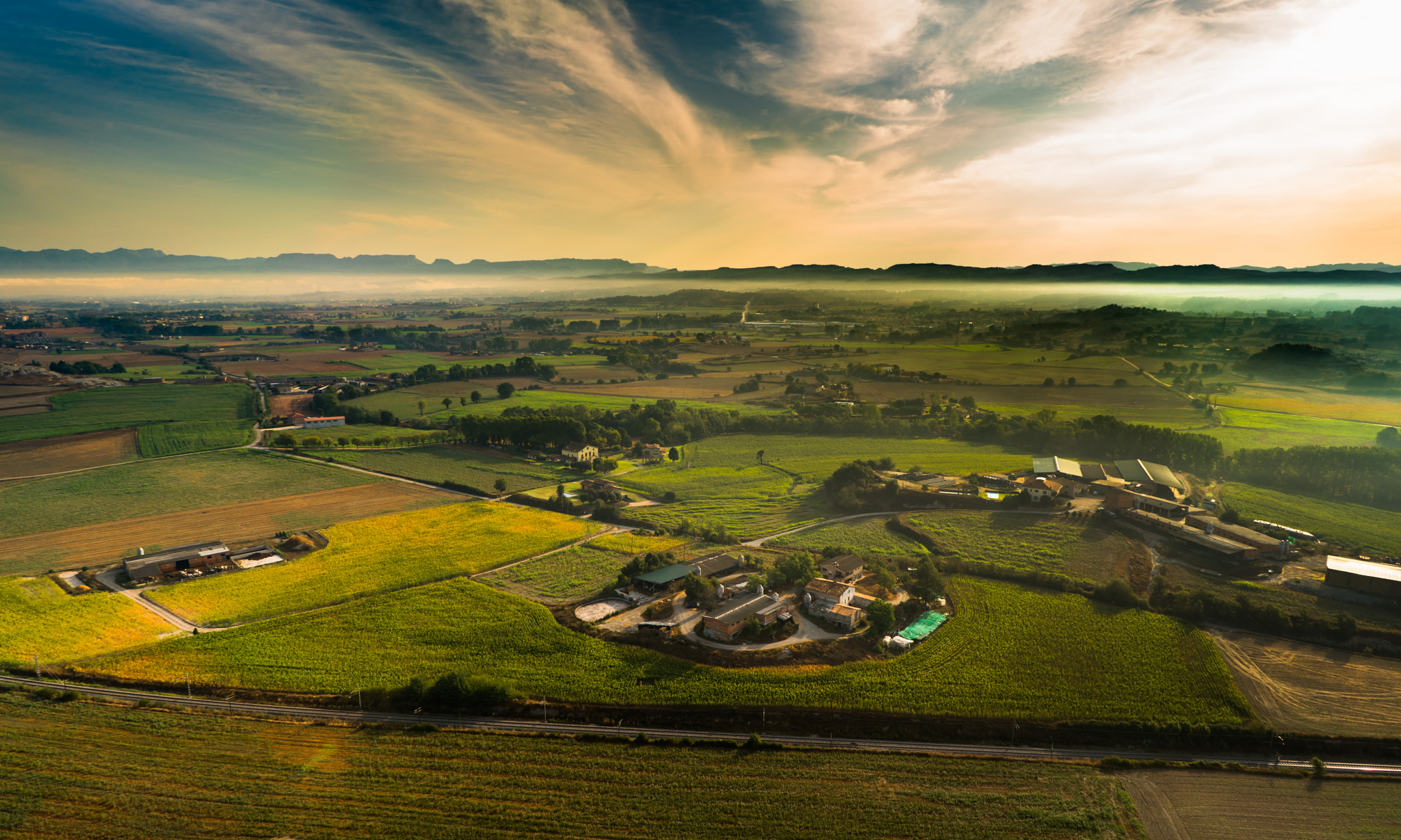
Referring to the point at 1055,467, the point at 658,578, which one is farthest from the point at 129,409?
the point at 1055,467

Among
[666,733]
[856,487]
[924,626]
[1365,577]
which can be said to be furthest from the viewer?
[856,487]

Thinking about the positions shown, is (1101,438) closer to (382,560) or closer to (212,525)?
(382,560)

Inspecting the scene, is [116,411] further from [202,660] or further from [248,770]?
[248,770]

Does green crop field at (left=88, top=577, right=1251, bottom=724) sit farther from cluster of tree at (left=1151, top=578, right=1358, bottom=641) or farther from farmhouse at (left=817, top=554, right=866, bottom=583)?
farmhouse at (left=817, top=554, right=866, bottom=583)

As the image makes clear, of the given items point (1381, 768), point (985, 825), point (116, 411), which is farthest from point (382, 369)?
point (1381, 768)

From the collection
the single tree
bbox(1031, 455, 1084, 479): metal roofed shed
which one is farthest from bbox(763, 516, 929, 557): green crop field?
bbox(1031, 455, 1084, 479): metal roofed shed
